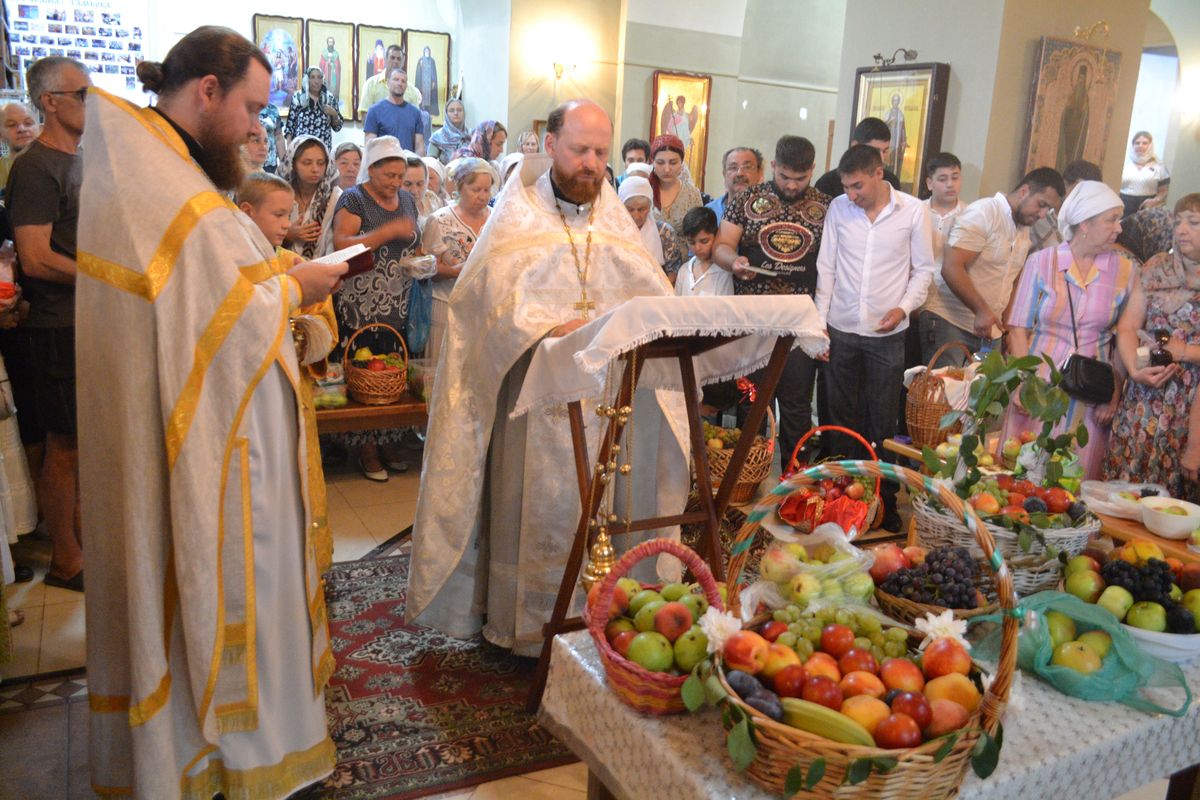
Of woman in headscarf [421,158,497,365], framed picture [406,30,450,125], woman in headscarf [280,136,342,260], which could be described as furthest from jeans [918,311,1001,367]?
framed picture [406,30,450,125]

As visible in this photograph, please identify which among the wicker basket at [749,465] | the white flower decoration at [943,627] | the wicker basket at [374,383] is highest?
the white flower decoration at [943,627]

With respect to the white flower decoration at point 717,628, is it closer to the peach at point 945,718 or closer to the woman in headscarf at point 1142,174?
the peach at point 945,718

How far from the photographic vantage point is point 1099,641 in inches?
83.1

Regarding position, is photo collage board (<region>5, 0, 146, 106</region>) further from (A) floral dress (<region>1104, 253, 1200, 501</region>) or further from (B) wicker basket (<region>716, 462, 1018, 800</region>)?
(B) wicker basket (<region>716, 462, 1018, 800</region>)

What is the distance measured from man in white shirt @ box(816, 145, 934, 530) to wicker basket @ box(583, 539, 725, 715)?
10.4 feet

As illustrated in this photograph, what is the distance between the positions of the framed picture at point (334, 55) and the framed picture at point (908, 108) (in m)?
7.28

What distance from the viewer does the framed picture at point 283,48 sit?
11.7m

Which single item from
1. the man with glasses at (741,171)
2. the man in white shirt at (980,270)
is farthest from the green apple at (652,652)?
the man with glasses at (741,171)

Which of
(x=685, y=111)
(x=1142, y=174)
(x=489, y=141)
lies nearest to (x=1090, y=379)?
(x=1142, y=174)

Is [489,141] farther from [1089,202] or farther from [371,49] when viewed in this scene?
[1089,202]

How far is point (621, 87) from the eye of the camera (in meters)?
11.5

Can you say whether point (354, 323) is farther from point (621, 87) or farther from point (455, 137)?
point (621, 87)

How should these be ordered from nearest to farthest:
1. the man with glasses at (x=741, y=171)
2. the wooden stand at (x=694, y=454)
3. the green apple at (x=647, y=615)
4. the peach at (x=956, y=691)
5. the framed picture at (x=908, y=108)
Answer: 1. the peach at (x=956, y=691)
2. the green apple at (x=647, y=615)
3. the wooden stand at (x=694, y=454)
4. the man with glasses at (x=741, y=171)
5. the framed picture at (x=908, y=108)

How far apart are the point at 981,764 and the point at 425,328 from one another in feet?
15.2
